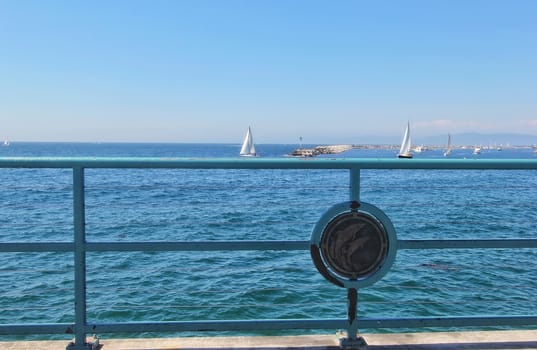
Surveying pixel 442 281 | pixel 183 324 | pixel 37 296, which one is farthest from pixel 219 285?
pixel 183 324

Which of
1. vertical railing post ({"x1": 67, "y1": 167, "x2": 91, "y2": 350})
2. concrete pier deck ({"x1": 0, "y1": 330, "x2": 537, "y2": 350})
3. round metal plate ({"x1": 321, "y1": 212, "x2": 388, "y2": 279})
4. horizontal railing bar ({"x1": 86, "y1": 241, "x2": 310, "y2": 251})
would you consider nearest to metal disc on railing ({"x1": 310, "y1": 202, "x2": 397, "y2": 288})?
round metal plate ({"x1": 321, "y1": 212, "x2": 388, "y2": 279})

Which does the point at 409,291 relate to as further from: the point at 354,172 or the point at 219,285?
the point at 354,172

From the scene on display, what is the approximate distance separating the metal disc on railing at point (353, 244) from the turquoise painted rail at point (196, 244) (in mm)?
82

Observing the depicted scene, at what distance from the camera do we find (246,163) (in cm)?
273

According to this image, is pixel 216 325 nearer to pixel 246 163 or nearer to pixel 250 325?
pixel 250 325

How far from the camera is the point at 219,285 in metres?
9.72

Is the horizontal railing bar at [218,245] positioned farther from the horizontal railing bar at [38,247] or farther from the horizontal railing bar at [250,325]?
the horizontal railing bar at [250,325]

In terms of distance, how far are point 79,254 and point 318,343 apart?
1510 millimetres

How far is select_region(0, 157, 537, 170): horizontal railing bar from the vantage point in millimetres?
2684

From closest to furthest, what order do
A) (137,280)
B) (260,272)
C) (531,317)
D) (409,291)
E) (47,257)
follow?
(531,317) < (409,291) < (137,280) < (260,272) < (47,257)

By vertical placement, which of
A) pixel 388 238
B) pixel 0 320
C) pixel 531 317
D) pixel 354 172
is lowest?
pixel 0 320

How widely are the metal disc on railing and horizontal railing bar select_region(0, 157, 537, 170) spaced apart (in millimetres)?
264

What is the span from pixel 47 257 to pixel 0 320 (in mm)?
4603

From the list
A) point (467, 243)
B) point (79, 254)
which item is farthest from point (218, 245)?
point (467, 243)
